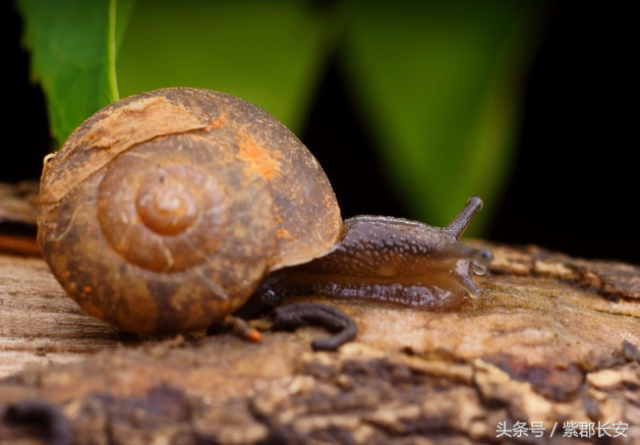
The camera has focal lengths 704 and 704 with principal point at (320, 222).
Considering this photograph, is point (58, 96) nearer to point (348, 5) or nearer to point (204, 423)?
point (348, 5)

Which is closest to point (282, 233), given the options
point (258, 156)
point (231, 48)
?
point (258, 156)

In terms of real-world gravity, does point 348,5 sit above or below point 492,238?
above

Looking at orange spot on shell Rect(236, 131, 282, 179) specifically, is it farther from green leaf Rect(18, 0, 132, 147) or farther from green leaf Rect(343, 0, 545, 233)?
green leaf Rect(343, 0, 545, 233)

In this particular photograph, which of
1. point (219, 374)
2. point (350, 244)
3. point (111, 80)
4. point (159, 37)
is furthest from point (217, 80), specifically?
point (219, 374)

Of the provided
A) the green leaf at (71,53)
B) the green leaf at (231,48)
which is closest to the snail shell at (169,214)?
the green leaf at (71,53)

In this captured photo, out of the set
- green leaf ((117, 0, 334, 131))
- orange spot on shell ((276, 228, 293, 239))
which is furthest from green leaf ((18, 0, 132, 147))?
orange spot on shell ((276, 228, 293, 239))

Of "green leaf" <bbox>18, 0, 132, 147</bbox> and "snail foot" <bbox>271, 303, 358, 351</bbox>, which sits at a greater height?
"green leaf" <bbox>18, 0, 132, 147</bbox>

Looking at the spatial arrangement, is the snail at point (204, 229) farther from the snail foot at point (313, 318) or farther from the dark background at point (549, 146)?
the dark background at point (549, 146)

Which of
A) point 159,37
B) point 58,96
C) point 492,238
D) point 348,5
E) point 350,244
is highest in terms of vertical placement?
point 348,5
